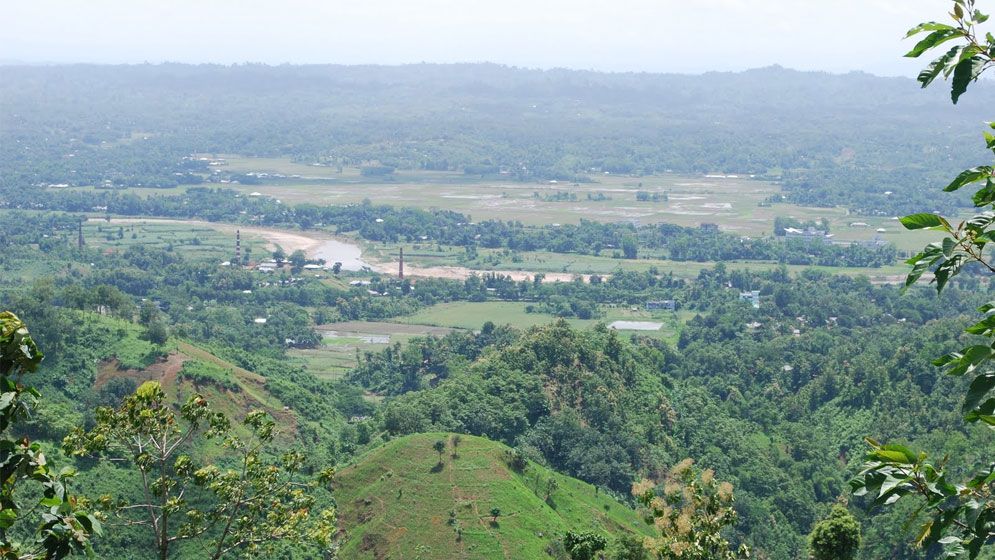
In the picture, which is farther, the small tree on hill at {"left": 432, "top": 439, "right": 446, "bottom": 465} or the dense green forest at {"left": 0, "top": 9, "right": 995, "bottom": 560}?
the small tree on hill at {"left": 432, "top": 439, "right": 446, "bottom": 465}

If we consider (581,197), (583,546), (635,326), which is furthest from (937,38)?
(581,197)

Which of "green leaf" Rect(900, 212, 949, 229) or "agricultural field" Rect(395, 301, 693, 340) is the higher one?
"green leaf" Rect(900, 212, 949, 229)

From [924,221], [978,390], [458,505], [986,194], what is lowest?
[458,505]

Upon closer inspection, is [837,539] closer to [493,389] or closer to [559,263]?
[493,389]

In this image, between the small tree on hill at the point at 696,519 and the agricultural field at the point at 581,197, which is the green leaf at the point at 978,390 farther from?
the agricultural field at the point at 581,197

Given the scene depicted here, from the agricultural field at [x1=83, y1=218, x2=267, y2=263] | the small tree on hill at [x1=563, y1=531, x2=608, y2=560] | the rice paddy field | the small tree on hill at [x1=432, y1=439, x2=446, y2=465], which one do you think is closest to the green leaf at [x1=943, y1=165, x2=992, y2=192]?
the small tree on hill at [x1=563, y1=531, x2=608, y2=560]

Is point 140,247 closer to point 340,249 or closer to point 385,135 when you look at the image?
point 340,249

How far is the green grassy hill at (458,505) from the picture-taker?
31062 millimetres

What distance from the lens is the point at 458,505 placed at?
107 feet

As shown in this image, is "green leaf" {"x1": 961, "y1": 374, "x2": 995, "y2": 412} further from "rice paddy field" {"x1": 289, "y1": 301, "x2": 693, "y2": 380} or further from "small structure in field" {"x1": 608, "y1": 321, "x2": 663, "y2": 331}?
"small structure in field" {"x1": 608, "y1": 321, "x2": 663, "y2": 331}

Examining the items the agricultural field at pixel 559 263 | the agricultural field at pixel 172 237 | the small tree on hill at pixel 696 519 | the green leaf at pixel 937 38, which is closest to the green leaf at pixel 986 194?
the green leaf at pixel 937 38

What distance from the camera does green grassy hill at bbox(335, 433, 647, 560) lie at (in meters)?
31.1

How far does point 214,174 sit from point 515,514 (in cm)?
12661

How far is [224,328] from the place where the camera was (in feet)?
215
